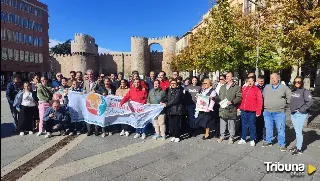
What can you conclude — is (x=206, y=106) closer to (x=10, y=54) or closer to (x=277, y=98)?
(x=277, y=98)

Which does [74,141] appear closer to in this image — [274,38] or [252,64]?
[274,38]

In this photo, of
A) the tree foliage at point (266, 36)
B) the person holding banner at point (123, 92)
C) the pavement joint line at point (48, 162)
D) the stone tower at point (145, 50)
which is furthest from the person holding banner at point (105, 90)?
the stone tower at point (145, 50)

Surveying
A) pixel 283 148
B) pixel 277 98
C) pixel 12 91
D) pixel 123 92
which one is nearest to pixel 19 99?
pixel 12 91

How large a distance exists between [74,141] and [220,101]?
395cm

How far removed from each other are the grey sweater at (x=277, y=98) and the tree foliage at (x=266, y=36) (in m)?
3.32

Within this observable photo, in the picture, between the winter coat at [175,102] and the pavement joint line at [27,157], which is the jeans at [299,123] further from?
the pavement joint line at [27,157]

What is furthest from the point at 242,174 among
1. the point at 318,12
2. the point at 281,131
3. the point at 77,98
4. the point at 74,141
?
the point at 318,12

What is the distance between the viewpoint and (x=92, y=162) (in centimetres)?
547

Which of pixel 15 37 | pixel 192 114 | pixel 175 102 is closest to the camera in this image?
pixel 175 102

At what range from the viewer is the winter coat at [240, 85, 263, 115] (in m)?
6.42

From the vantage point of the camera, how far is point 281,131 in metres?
6.26

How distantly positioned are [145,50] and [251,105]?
62.0 meters

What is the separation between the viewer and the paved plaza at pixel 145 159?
15.7 ft

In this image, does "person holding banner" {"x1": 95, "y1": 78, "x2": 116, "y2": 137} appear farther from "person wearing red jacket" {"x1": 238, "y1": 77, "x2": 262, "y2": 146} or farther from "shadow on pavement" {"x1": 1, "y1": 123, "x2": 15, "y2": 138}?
"person wearing red jacket" {"x1": 238, "y1": 77, "x2": 262, "y2": 146}
